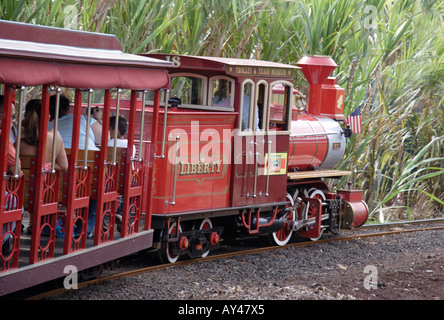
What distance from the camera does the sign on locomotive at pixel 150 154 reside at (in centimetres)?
593

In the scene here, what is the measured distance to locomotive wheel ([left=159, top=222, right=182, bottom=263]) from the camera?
866 cm

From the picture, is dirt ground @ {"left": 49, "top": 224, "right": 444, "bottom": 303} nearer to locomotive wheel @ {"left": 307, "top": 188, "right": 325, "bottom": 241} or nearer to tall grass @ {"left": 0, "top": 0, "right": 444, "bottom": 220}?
locomotive wheel @ {"left": 307, "top": 188, "right": 325, "bottom": 241}

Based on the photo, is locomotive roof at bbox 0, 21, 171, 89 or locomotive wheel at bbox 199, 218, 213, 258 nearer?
locomotive roof at bbox 0, 21, 171, 89

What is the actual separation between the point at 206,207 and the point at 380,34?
6092 mm

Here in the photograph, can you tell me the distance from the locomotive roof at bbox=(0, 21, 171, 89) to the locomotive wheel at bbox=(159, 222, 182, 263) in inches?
83.3

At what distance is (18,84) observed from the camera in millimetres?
5324

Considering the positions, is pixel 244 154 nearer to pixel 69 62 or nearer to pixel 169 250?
pixel 169 250

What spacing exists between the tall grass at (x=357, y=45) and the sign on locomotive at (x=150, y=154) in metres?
0.97

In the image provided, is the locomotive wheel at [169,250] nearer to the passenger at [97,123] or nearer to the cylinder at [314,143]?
the passenger at [97,123]

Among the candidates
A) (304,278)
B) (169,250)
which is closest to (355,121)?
(304,278)

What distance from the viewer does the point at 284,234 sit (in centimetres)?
1098

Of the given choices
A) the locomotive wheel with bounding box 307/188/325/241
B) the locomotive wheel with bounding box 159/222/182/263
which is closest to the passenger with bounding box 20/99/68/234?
the locomotive wheel with bounding box 159/222/182/263

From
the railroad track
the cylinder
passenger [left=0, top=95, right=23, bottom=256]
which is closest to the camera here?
passenger [left=0, top=95, right=23, bottom=256]
